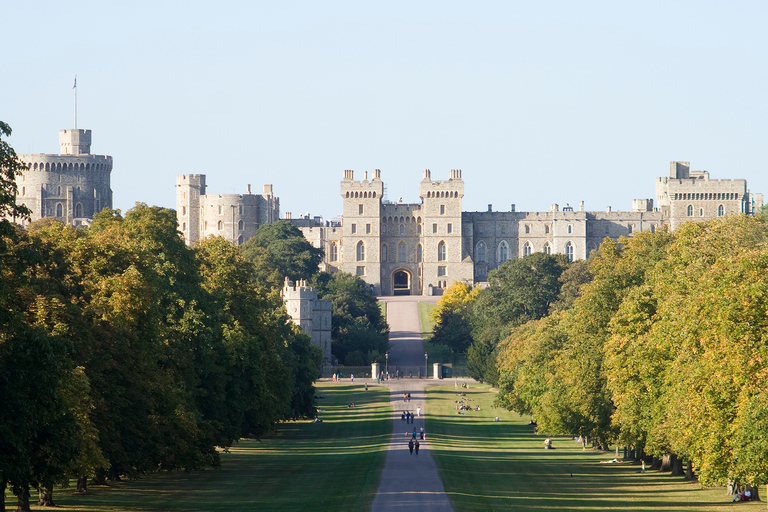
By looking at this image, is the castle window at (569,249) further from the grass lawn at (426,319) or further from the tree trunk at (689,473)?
the tree trunk at (689,473)

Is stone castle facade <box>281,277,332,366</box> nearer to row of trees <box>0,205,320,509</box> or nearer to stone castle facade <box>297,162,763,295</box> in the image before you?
row of trees <box>0,205,320,509</box>

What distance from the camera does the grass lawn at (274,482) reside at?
85.0 ft

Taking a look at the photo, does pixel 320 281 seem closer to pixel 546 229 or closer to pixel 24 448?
pixel 546 229

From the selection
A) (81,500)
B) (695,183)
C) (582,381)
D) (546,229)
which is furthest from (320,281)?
(81,500)

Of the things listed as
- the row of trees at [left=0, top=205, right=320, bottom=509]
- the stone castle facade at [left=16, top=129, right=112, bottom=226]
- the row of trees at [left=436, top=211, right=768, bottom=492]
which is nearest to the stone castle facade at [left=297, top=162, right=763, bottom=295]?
the stone castle facade at [left=16, top=129, right=112, bottom=226]

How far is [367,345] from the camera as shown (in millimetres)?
80438

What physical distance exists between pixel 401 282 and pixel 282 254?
1028 inches

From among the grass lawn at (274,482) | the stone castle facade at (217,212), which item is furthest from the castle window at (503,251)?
the grass lawn at (274,482)

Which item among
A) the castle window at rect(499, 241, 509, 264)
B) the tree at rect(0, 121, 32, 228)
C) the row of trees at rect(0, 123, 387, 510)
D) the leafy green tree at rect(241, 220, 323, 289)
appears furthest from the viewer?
the castle window at rect(499, 241, 509, 264)

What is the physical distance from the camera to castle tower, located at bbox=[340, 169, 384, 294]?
115750mm

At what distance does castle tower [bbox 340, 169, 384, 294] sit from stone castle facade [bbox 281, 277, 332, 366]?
120 feet

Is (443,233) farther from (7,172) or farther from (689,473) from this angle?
(7,172)

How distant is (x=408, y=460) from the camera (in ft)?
123

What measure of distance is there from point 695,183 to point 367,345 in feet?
163
